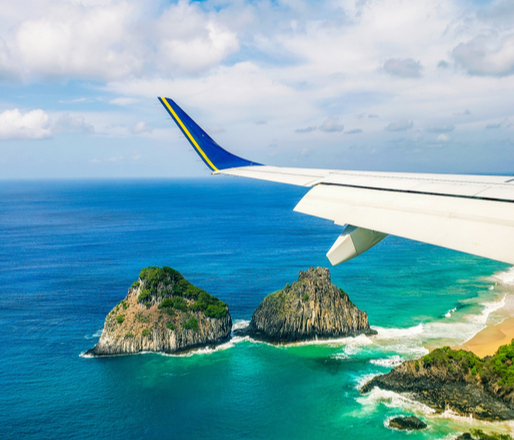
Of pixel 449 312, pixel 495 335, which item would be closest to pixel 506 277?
pixel 449 312

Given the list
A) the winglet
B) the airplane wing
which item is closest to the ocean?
the winglet

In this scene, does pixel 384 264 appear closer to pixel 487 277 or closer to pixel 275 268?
pixel 487 277

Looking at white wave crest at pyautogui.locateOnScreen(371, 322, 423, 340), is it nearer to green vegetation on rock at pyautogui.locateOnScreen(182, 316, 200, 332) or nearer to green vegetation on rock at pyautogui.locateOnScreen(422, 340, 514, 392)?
green vegetation on rock at pyautogui.locateOnScreen(422, 340, 514, 392)

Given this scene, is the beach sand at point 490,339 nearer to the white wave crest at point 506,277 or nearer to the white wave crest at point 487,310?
the white wave crest at point 487,310

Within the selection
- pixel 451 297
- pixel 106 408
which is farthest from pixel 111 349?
pixel 451 297

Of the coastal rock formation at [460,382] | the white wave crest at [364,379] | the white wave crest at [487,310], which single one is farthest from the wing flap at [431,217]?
the white wave crest at [487,310]
